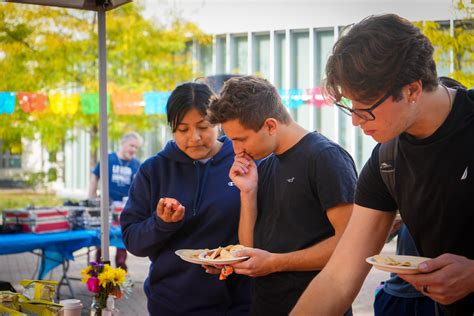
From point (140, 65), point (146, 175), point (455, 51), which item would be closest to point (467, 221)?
point (146, 175)

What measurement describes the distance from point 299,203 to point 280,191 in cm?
11

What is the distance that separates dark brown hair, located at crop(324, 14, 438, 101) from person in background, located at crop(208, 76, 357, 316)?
0.65m

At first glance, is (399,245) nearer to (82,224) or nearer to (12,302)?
(12,302)

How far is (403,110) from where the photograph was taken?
6.30 ft

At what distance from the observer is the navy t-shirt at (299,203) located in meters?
2.53

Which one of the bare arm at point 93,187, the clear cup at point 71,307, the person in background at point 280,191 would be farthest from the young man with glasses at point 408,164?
the bare arm at point 93,187

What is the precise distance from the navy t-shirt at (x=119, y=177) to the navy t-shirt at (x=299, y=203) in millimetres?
5902

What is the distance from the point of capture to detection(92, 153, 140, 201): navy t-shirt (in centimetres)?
851

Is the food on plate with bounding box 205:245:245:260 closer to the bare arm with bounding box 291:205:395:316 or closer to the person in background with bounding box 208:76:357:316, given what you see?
the person in background with bounding box 208:76:357:316

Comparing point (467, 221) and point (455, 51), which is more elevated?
point (455, 51)

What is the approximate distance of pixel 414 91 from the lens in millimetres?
1920

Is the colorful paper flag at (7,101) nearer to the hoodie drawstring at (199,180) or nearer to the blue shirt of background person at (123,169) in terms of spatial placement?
the blue shirt of background person at (123,169)

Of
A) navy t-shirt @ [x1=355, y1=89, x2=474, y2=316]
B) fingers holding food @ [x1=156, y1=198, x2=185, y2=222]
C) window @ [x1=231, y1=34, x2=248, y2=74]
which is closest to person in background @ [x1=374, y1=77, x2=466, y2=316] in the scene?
fingers holding food @ [x1=156, y1=198, x2=185, y2=222]

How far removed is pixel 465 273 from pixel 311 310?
0.48 metres
